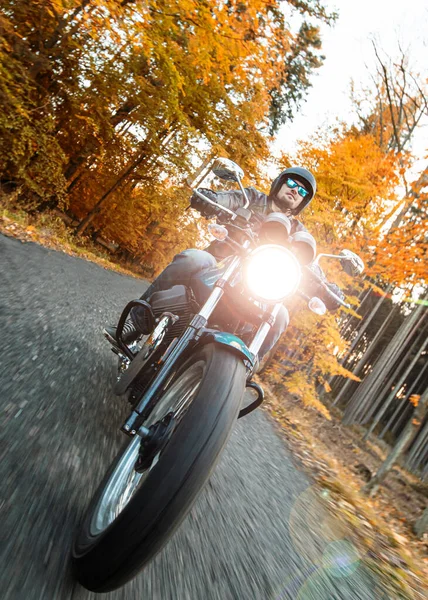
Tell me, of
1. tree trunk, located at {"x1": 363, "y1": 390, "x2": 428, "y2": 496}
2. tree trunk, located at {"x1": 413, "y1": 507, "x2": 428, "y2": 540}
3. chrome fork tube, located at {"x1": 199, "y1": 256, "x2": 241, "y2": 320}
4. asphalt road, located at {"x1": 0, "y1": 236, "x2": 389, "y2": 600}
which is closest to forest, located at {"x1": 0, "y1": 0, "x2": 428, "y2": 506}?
tree trunk, located at {"x1": 363, "y1": 390, "x2": 428, "y2": 496}

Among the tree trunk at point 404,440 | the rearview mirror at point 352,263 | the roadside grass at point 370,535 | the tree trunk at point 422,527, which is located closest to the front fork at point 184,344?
the rearview mirror at point 352,263

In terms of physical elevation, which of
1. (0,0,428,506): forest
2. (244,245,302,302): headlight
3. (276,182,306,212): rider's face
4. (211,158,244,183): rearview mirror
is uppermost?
(0,0,428,506): forest

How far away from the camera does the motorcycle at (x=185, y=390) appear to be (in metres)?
1.04

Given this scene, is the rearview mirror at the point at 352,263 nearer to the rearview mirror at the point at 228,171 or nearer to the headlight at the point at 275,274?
the headlight at the point at 275,274

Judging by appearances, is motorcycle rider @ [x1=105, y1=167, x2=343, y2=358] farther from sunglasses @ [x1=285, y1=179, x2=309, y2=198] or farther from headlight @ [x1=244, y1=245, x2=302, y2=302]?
headlight @ [x1=244, y1=245, x2=302, y2=302]

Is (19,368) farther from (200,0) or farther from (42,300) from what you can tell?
(200,0)

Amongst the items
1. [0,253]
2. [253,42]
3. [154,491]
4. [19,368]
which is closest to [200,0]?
[253,42]

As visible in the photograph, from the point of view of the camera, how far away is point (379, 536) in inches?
124

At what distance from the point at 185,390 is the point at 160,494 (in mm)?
600

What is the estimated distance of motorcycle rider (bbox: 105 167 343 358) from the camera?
2.22 meters

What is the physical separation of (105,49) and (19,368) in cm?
956

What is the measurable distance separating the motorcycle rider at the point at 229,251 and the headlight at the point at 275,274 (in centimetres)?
51

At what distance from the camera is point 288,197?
2537 mm

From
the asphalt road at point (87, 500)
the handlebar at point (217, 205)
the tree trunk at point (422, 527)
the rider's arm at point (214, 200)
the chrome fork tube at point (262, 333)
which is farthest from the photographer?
the tree trunk at point (422, 527)
